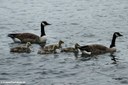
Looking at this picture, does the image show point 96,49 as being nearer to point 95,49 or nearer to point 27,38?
point 95,49

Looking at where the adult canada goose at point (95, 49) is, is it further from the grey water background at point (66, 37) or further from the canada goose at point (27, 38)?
the canada goose at point (27, 38)

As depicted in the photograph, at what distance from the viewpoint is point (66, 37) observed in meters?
27.9

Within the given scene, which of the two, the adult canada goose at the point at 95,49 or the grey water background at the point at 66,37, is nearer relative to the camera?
the grey water background at the point at 66,37

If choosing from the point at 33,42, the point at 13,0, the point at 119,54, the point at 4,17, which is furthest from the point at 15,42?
the point at 13,0

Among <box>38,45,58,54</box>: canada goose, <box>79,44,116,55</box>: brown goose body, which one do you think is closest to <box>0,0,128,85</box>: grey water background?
<box>38,45,58,54</box>: canada goose

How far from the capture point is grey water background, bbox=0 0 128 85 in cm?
1969

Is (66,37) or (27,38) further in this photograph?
(66,37)

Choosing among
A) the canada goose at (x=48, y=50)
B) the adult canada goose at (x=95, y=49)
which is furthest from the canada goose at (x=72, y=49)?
the canada goose at (x=48, y=50)

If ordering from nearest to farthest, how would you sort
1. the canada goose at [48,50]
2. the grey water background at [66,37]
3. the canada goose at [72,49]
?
the grey water background at [66,37]
the canada goose at [48,50]
the canada goose at [72,49]

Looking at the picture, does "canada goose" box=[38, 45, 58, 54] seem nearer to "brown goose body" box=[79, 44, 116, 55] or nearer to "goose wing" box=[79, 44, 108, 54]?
"brown goose body" box=[79, 44, 116, 55]

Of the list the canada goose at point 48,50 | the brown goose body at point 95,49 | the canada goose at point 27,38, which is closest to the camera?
the canada goose at point 48,50

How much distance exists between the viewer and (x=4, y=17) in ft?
117

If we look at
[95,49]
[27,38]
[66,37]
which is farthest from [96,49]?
[27,38]

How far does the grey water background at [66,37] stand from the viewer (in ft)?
64.6
